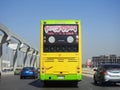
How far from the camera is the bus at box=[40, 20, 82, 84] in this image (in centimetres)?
2191

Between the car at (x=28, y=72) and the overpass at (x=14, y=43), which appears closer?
the car at (x=28, y=72)

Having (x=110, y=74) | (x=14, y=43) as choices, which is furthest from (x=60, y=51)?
(x=14, y=43)

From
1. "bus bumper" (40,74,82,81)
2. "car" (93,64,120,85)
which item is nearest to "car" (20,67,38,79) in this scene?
"car" (93,64,120,85)

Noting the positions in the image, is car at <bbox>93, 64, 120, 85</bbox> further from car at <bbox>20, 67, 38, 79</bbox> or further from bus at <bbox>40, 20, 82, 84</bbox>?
car at <bbox>20, 67, 38, 79</bbox>

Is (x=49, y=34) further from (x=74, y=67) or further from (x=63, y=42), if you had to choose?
(x=74, y=67)

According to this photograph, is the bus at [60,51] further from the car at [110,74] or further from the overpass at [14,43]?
the overpass at [14,43]

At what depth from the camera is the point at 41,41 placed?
2181 centimetres

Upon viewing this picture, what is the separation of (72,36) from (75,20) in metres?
1.03

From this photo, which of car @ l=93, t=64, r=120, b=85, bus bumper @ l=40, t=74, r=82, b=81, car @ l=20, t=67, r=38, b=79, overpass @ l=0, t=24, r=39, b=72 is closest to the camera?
bus bumper @ l=40, t=74, r=82, b=81

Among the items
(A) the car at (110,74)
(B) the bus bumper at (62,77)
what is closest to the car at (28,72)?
(A) the car at (110,74)

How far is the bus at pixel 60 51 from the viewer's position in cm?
2191

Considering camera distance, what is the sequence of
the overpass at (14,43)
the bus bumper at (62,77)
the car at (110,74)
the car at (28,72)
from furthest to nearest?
1. the overpass at (14,43)
2. the car at (28,72)
3. the car at (110,74)
4. the bus bumper at (62,77)

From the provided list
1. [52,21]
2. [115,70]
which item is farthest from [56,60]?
[115,70]

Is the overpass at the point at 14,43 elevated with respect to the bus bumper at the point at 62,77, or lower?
elevated
